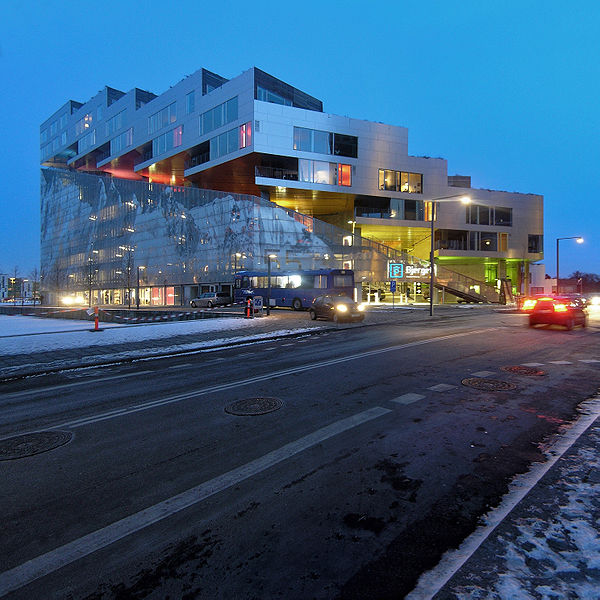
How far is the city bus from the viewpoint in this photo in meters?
28.7

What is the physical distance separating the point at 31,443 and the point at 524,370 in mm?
8785

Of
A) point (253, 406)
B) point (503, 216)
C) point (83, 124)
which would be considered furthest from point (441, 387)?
point (83, 124)

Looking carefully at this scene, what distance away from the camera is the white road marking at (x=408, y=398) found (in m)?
5.89

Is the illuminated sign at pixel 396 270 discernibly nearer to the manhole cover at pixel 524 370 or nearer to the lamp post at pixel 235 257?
the lamp post at pixel 235 257

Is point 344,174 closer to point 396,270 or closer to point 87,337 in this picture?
point 396,270

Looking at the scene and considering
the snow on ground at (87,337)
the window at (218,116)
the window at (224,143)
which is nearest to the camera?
the snow on ground at (87,337)

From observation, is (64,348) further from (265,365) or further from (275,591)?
(275,591)

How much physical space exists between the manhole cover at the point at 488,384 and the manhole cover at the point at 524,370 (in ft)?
3.51

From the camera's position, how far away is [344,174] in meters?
47.6

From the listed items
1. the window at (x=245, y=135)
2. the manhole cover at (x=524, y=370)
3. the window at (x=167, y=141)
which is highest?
the window at (x=167, y=141)

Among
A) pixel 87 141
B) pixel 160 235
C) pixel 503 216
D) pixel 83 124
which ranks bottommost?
pixel 160 235

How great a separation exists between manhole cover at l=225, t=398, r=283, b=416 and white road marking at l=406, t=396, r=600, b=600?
129 inches

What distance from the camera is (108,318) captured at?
2603 cm

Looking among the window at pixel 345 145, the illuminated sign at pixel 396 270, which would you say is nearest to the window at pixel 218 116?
the window at pixel 345 145
